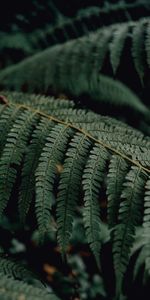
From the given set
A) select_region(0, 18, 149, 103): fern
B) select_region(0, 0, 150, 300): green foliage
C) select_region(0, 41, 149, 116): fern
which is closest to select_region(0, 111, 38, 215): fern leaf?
select_region(0, 0, 150, 300): green foliage

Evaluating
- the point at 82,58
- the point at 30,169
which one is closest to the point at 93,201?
the point at 30,169

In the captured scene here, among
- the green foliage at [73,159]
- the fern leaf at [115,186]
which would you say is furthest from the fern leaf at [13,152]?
the fern leaf at [115,186]

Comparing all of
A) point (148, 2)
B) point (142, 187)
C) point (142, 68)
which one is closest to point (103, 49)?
point (142, 68)

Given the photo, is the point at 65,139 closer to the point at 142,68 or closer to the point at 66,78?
the point at 142,68

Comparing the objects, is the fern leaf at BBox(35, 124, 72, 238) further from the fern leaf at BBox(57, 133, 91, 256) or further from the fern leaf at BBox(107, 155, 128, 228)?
the fern leaf at BBox(107, 155, 128, 228)

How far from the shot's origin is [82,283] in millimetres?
2082

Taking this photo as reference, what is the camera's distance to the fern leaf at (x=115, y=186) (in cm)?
96

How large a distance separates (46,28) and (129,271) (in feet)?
4.95

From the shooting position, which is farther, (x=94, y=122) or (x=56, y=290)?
(x=56, y=290)

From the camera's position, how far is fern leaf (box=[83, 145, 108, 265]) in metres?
0.92

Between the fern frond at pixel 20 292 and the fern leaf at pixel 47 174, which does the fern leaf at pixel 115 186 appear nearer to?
the fern leaf at pixel 47 174

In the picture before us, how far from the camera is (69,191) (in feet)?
3.26

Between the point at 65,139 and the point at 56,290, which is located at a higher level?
the point at 65,139

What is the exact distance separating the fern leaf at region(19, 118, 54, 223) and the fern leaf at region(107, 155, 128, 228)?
201mm
